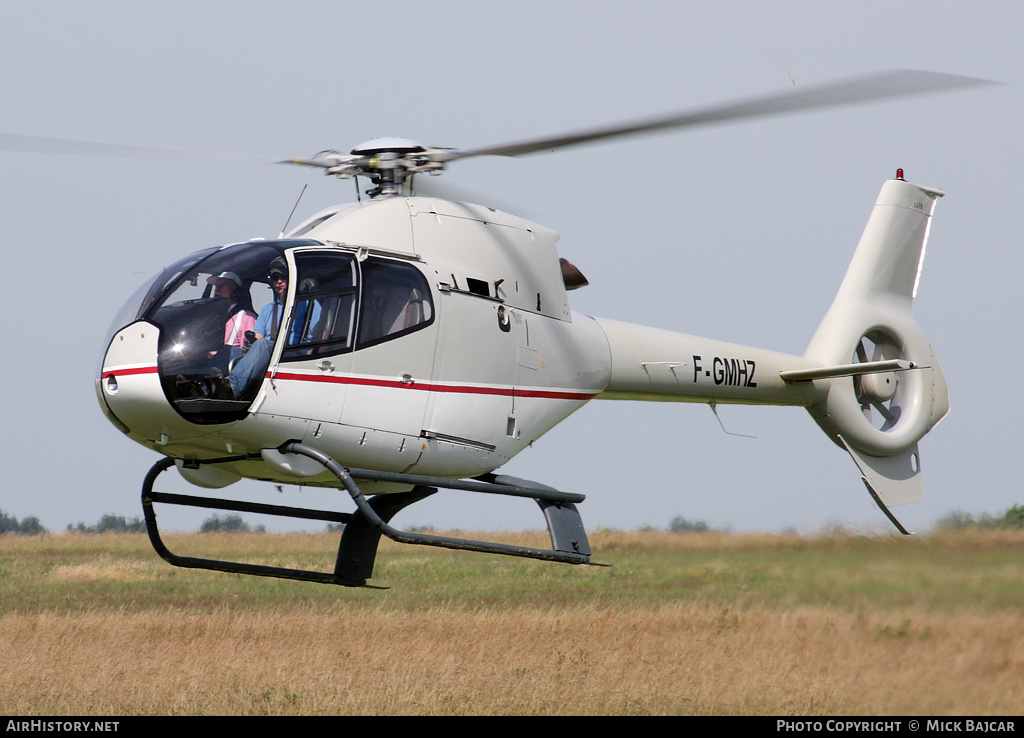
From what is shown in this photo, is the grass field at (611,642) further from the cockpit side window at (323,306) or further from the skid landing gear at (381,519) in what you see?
the cockpit side window at (323,306)

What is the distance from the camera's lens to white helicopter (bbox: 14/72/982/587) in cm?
760

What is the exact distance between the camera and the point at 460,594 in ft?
73.4

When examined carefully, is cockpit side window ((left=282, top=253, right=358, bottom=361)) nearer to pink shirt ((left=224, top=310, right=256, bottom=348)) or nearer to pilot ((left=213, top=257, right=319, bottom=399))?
pilot ((left=213, top=257, right=319, bottom=399))

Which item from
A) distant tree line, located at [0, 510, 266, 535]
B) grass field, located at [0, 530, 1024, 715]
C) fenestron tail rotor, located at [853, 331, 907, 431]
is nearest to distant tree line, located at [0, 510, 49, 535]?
distant tree line, located at [0, 510, 266, 535]

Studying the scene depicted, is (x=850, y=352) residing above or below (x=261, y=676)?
above

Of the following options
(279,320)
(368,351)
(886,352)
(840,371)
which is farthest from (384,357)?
(886,352)

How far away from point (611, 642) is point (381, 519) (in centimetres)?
940

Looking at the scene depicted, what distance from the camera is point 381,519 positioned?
8.33 metres

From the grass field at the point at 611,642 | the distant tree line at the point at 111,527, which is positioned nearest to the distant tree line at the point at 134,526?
the distant tree line at the point at 111,527
